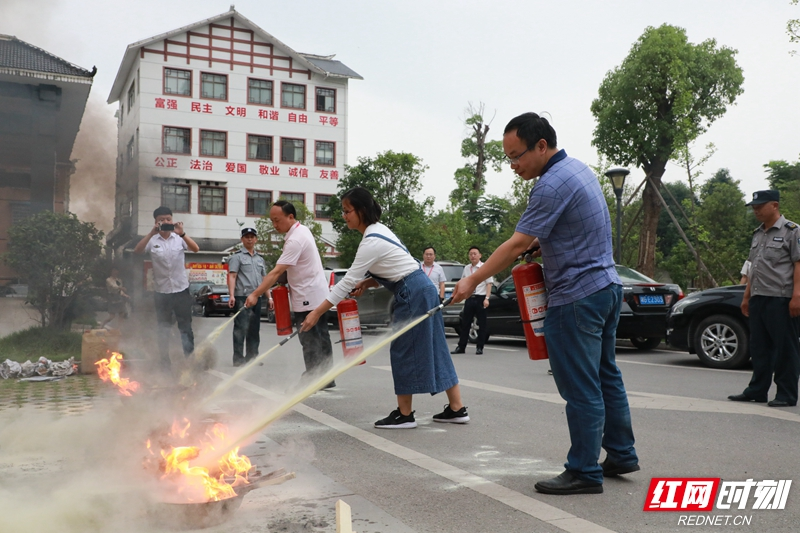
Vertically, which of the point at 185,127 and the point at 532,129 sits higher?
the point at 185,127

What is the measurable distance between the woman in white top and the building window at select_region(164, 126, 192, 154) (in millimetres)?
1361

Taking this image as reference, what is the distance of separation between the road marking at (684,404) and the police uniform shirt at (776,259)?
110 cm

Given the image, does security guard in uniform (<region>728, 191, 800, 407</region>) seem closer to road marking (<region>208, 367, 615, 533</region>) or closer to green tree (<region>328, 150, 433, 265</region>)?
road marking (<region>208, 367, 615, 533</region>)

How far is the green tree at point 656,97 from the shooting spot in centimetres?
2181

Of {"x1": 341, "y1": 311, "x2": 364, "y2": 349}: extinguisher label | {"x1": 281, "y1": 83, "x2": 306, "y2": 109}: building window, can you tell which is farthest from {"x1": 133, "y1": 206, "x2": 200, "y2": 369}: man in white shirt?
{"x1": 281, "y1": 83, "x2": 306, "y2": 109}: building window

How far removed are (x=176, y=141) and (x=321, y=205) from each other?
36.8 metres

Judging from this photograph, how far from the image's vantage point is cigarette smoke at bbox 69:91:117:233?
4273mm

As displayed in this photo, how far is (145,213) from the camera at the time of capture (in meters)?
6.03

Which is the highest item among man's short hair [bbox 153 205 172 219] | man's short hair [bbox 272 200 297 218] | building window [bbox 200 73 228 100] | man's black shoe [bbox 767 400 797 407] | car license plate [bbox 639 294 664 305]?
building window [bbox 200 73 228 100]

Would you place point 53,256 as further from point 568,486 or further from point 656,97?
point 656,97

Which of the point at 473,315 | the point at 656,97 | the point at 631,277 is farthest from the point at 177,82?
the point at 656,97

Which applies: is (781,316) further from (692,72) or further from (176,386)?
(692,72)

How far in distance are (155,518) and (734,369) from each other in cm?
852

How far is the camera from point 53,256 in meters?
4.88
